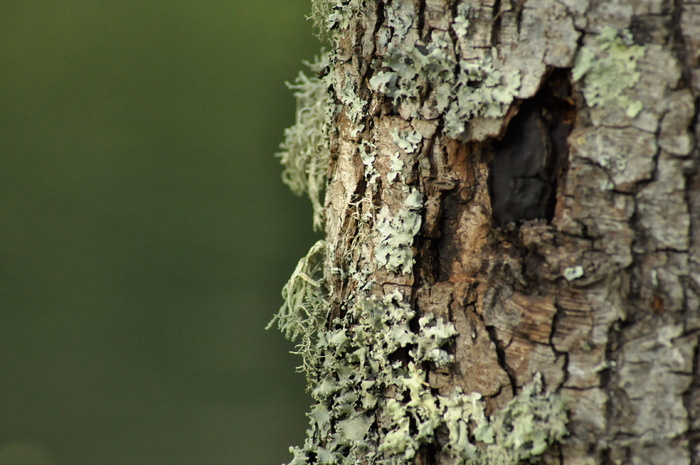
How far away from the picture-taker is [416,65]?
0.60 meters

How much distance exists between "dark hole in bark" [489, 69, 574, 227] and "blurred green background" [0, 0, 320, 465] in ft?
3.12

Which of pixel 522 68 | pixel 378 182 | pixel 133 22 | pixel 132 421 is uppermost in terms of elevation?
pixel 133 22

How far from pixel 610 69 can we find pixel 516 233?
0.55 feet

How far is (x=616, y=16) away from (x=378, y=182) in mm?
281

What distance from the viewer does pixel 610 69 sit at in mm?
515

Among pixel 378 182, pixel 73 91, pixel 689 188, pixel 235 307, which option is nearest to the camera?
pixel 689 188

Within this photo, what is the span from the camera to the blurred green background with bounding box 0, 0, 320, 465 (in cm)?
130

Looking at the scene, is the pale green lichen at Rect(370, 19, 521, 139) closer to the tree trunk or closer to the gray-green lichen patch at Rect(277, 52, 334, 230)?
the tree trunk

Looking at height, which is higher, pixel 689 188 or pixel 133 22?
pixel 133 22

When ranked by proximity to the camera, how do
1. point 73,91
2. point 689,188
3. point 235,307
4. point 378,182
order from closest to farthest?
point 689,188 < point 378,182 < point 73,91 < point 235,307

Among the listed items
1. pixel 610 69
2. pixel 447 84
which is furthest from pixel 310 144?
pixel 610 69

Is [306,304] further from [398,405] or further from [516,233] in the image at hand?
[516,233]

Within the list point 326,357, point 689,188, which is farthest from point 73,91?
point 689,188

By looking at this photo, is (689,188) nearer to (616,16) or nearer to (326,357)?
(616,16)
